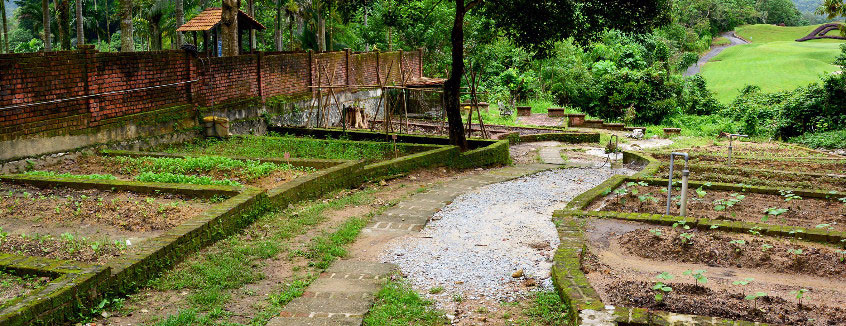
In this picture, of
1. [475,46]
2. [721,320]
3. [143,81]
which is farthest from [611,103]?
[721,320]

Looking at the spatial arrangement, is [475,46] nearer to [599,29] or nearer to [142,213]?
[599,29]

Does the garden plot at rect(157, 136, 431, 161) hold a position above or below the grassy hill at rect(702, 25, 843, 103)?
below

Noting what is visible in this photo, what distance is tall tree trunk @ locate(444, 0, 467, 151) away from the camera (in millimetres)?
15680

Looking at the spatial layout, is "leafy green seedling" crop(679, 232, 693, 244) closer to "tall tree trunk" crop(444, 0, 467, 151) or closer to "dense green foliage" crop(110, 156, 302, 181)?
"dense green foliage" crop(110, 156, 302, 181)

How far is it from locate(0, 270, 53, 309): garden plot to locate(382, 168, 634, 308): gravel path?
3.42 m

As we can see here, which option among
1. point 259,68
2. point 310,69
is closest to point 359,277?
point 259,68

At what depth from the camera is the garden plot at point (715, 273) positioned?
5.69 meters

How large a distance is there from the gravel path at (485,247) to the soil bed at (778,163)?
15.9ft

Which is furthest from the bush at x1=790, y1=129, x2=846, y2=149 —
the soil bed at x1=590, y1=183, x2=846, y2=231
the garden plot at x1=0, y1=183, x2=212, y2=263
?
the garden plot at x1=0, y1=183, x2=212, y2=263

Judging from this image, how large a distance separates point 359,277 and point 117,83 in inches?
340

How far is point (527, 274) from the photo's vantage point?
7.07m

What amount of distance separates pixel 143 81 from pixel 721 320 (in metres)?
12.2

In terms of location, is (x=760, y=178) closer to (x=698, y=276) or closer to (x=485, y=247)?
(x=485, y=247)

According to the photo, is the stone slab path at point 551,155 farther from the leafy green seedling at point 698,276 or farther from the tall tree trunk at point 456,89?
the leafy green seedling at point 698,276
